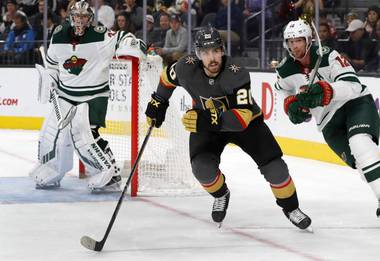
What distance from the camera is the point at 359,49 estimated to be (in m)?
8.20

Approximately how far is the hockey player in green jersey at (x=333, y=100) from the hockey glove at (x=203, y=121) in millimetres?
447

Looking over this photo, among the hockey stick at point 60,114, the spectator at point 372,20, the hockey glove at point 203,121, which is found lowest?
the hockey stick at point 60,114

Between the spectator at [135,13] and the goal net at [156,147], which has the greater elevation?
the spectator at [135,13]

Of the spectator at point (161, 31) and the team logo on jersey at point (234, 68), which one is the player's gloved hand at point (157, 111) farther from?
the spectator at point (161, 31)

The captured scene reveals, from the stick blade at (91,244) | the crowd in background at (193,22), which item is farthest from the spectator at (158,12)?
the stick blade at (91,244)

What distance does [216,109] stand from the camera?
16.1ft

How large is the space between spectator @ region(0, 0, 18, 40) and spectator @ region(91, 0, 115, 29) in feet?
4.69

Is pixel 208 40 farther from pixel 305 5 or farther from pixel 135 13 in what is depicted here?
pixel 135 13

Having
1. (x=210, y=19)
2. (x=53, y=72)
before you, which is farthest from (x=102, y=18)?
(x=53, y=72)

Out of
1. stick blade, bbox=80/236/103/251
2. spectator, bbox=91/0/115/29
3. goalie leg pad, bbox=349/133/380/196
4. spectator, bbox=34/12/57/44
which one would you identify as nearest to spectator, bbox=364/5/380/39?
goalie leg pad, bbox=349/133/380/196

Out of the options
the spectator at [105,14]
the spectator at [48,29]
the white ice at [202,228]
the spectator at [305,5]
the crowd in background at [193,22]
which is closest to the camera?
the white ice at [202,228]

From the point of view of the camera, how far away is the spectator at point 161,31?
1031 centimetres

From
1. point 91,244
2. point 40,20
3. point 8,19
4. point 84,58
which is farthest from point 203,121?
point 8,19

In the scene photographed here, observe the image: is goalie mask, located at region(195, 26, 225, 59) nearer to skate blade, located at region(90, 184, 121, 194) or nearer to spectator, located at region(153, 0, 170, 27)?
skate blade, located at region(90, 184, 121, 194)
